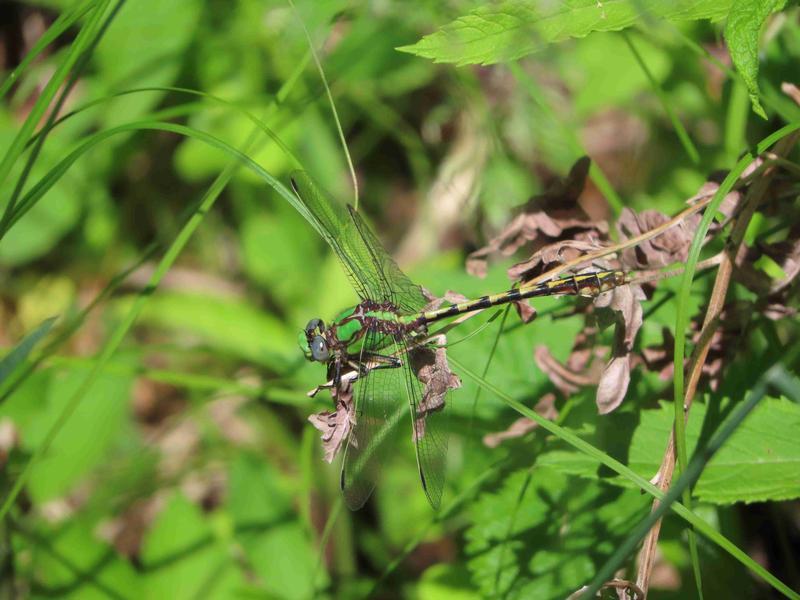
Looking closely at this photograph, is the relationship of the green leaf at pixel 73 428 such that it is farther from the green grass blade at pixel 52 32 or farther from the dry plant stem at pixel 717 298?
the dry plant stem at pixel 717 298

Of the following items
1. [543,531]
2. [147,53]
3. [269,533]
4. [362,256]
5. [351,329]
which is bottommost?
[543,531]

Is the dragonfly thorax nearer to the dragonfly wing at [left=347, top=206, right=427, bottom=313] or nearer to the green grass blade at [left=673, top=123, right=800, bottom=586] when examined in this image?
the dragonfly wing at [left=347, top=206, right=427, bottom=313]

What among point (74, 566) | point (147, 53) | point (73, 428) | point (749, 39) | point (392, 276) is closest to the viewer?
point (749, 39)

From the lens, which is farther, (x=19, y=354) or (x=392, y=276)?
(x=392, y=276)

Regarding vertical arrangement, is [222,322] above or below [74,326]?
below

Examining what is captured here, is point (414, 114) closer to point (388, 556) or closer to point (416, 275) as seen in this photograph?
point (416, 275)

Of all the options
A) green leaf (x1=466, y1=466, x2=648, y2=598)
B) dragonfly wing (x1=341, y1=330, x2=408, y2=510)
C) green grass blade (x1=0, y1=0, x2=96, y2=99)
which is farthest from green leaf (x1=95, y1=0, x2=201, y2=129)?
green leaf (x1=466, y1=466, x2=648, y2=598)

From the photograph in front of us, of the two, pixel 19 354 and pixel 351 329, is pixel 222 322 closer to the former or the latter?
pixel 351 329

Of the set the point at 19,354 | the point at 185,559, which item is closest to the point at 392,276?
the point at 19,354
